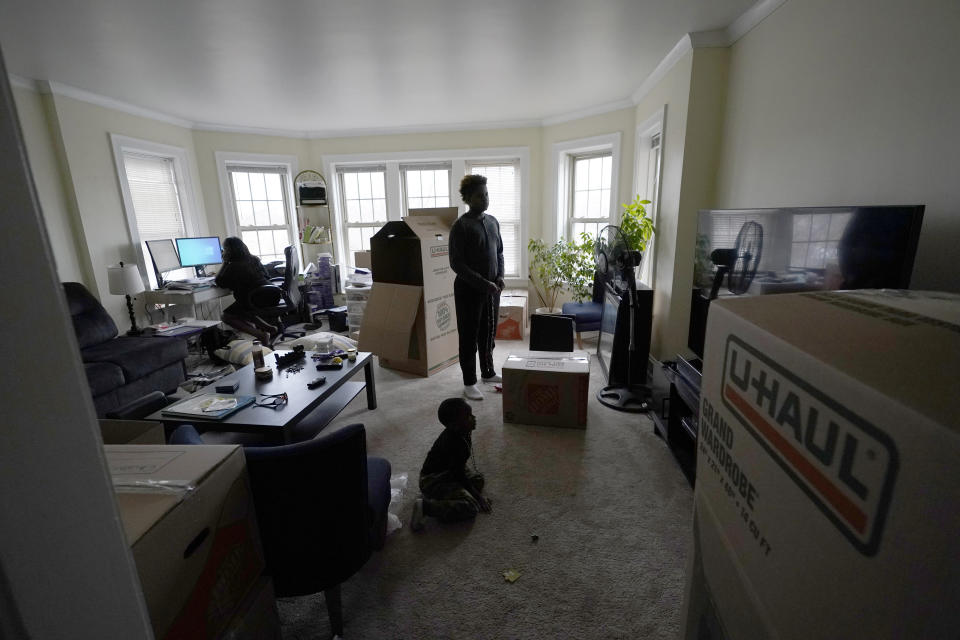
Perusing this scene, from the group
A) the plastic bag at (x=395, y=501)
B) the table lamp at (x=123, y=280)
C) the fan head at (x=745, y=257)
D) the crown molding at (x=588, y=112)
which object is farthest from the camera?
the crown molding at (x=588, y=112)

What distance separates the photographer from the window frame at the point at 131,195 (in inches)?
154

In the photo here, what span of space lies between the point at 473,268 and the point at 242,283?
270 centimetres

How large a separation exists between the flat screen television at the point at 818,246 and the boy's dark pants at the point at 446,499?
4.86ft

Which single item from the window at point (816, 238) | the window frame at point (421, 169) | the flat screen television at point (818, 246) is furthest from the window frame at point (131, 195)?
the window at point (816, 238)

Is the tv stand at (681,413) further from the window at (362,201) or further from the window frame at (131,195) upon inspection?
the window frame at (131,195)

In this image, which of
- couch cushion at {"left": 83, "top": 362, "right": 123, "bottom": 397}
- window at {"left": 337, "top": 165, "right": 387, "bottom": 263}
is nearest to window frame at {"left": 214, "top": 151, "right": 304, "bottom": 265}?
window at {"left": 337, "top": 165, "right": 387, "bottom": 263}

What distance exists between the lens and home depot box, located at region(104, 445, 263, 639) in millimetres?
672

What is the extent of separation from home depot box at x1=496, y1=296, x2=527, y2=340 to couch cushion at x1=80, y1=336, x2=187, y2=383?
2898 millimetres

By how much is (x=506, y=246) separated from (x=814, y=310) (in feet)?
16.1

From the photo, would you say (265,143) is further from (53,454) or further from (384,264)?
(53,454)

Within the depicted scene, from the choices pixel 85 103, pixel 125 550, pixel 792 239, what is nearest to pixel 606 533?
pixel 792 239

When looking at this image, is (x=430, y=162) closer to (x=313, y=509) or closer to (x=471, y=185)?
(x=471, y=185)

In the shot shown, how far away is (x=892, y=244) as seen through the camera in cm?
125

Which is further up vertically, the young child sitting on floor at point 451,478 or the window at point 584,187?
the window at point 584,187
